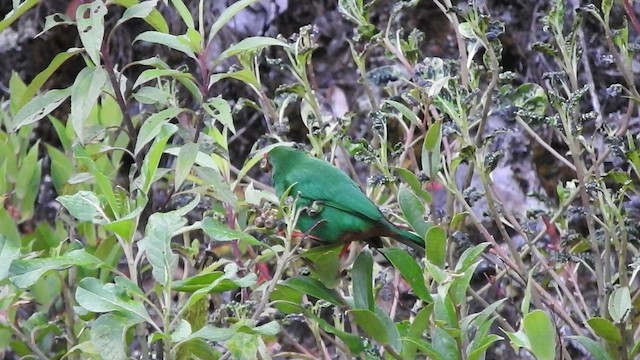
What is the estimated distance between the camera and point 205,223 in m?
1.42

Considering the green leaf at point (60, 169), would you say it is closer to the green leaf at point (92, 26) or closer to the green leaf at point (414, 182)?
the green leaf at point (92, 26)

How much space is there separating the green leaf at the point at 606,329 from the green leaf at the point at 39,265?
2.65 feet

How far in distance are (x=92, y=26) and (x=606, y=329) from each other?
984mm

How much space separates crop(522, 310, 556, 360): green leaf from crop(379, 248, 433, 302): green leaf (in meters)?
0.21

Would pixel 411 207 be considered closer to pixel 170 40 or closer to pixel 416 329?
pixel 416 329

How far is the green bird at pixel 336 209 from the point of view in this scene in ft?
5.66

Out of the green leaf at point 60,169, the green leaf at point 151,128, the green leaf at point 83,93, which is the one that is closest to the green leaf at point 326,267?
the green leaf at point 151,128

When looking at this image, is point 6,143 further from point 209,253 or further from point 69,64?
point 69,64

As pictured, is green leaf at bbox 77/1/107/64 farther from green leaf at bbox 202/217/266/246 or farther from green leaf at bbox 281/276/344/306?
green leaf at bbox 281/276/344/306

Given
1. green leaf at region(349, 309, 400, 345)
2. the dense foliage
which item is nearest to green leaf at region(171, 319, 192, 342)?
the dense foliage

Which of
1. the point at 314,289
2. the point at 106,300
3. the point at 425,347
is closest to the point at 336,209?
the point at 314,289

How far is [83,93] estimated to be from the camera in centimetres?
147

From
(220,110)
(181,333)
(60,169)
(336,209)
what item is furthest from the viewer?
(60,169)

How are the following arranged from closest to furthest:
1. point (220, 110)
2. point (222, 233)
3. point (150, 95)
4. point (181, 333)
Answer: point (181, 333)
point (222, 233)
point (220, 110)
point (150, 95)
